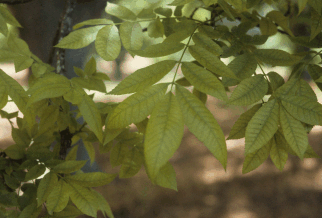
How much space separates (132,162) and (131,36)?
30 centimetres

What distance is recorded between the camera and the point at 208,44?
0.52m

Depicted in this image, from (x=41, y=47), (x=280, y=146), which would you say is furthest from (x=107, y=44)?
(x=41, y=47)

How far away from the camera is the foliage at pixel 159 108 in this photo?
15.0 inches

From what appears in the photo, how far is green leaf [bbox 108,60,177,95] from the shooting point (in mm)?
414

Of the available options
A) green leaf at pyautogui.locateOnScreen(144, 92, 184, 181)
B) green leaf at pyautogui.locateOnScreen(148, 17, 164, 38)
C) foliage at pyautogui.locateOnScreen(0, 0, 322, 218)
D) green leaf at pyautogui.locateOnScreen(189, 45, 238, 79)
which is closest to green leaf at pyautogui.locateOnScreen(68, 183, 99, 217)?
foliage at pyautogui.locateOnScreen(0, 0, 322, 218)

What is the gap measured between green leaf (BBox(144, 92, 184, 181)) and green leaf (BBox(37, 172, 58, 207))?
28 cm

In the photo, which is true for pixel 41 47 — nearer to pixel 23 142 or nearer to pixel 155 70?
pixel 23 142

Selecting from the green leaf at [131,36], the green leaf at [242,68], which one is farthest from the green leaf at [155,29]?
the green leaf at [242,68]

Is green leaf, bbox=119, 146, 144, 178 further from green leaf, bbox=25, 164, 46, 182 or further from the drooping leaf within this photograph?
the drooping leaf

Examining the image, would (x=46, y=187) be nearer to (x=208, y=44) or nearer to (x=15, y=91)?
(x=15, y=91)

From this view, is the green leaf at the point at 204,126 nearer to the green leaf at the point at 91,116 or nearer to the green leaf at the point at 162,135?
the green leaf at the point at 162,135

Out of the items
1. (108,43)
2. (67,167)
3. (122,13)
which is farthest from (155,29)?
(67,167)

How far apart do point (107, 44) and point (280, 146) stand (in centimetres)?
41

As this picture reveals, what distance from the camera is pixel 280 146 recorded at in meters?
0.52
